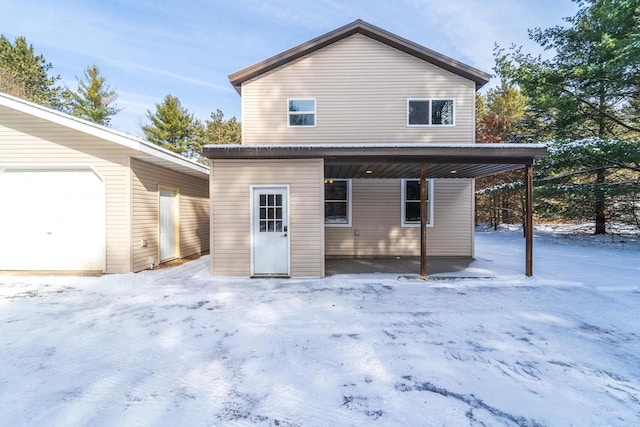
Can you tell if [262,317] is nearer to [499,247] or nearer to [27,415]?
[27,415]

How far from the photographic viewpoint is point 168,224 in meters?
8.22

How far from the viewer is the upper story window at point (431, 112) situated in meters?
8.62

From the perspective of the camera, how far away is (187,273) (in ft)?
22.0

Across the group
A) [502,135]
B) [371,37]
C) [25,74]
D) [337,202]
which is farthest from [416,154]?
[25,74]

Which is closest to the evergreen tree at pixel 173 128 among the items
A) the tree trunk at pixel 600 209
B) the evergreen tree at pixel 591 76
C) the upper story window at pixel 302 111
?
the upper story window at pixel 302 111

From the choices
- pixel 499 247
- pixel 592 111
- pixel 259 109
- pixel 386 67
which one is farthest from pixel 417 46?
pixel 592 111

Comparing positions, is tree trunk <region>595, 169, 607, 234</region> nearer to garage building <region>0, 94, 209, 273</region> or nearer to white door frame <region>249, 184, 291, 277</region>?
white door frame <region>249, 184, 291, 277</region>

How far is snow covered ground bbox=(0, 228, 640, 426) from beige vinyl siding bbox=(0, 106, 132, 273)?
3.88 feet

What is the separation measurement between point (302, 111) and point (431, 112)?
3.94 meters

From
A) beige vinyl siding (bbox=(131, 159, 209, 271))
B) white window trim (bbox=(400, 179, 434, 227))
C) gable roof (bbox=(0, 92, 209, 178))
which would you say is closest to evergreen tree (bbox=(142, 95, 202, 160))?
beige vinyl siding (bbox=(131, 159, 209, 271))

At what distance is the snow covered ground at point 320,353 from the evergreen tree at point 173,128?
20.3 meters

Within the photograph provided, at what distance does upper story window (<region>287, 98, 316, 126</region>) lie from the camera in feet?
28.3

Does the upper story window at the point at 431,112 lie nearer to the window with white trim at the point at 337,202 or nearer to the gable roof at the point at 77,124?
the window with white trim at the point at 337,202

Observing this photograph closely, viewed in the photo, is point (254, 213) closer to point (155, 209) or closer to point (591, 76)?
point (155, 209)
